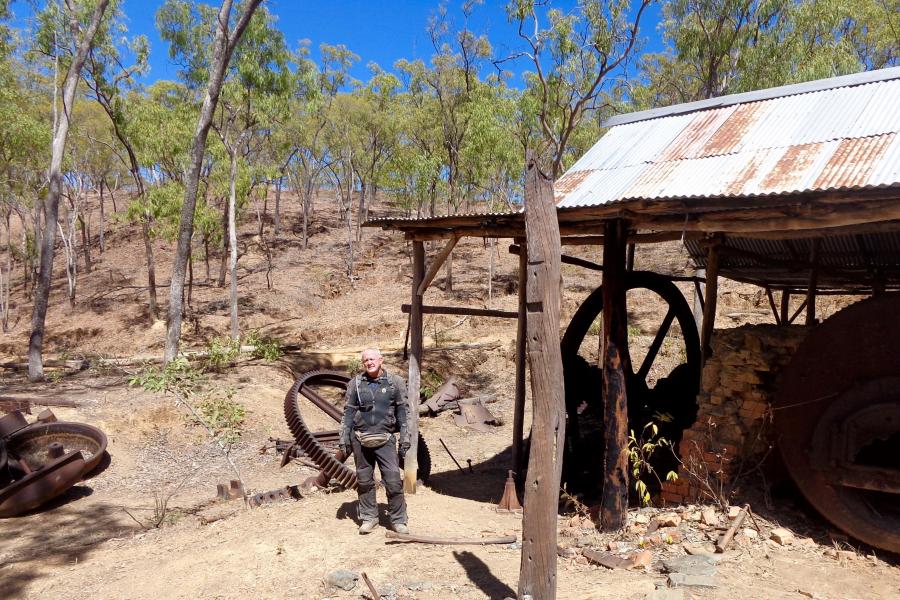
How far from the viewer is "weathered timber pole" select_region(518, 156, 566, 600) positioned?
141 inches

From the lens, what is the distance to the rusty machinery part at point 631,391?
7.38 m

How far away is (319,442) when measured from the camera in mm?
7836

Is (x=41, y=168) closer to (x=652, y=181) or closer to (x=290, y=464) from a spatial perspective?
(x=290, y=464)

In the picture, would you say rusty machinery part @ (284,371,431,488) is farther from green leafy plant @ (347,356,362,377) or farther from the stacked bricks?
green leafy plant @ (347,356,362,377)

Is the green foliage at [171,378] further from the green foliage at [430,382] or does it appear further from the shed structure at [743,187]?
the shed structure at [743,187]

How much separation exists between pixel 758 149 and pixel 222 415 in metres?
8.60

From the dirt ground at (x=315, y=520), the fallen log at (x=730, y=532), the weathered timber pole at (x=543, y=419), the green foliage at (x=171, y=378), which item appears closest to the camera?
the weathered timber pole at (x=543, y=419)

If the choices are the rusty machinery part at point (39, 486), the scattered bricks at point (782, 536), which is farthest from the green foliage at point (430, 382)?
the scattered bricks at point (782, 536)

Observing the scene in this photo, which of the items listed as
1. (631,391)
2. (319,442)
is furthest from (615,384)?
(319,442)

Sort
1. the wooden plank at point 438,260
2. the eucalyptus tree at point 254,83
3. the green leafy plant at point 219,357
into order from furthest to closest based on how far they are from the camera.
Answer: the eucalyptus tree at point 254,83 < the green leafy plant at point 219,357 < the wooden plank at point 438,260

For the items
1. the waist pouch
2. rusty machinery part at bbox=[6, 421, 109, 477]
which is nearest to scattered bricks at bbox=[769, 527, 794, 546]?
the waist pouch

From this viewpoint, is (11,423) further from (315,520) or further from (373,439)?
(373,439)

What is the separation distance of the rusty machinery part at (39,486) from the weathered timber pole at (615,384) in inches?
241

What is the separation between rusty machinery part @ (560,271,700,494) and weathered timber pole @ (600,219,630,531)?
176 cm
